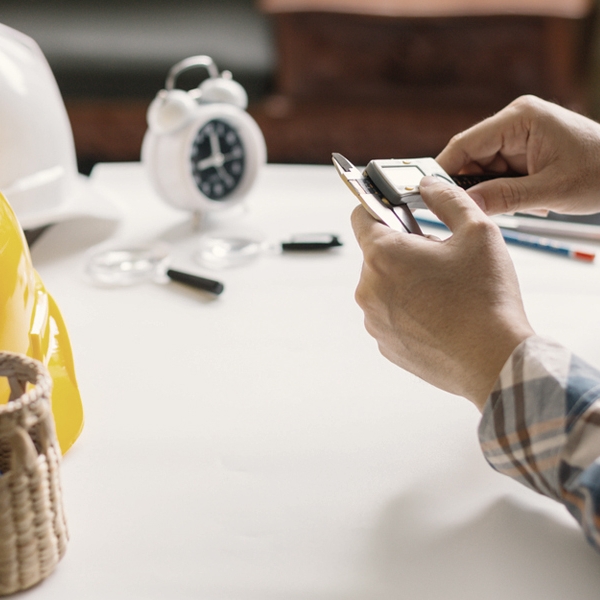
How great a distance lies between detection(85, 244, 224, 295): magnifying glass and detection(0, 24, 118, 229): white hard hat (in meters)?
0.09

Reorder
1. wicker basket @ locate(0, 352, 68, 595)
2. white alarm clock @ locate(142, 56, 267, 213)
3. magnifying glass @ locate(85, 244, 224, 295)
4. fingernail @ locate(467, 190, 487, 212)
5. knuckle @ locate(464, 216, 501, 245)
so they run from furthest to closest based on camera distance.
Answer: white alarm clock @ locate(142, 56, 267, 213)
magnifying glass @ locate(85, 244, 224, 295)
fingernail @ locate(467, 190, 487, 212)
knuckle @ locate(464, 216, 501, 245)
wicker basket @ locate(0, 352, 68, 595)

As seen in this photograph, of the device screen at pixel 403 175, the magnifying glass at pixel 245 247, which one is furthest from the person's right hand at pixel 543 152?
the magnifying glass at pixel 245 247

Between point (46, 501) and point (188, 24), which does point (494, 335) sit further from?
point (188, 24)

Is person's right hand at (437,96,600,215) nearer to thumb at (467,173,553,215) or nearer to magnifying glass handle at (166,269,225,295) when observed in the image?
thumb at (467,173,553,215)

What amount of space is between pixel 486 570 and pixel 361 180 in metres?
0.32

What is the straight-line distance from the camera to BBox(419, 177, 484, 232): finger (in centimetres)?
50

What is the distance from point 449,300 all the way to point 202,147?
562 mm

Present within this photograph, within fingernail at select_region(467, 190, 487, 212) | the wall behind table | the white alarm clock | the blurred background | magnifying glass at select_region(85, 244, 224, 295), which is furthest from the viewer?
the wall behind table

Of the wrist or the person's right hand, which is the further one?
the person's right hand

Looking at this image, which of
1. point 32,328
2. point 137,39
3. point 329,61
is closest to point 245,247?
point 32,328

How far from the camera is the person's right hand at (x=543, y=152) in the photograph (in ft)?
2.26

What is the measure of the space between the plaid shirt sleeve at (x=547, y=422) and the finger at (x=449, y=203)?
11 cm

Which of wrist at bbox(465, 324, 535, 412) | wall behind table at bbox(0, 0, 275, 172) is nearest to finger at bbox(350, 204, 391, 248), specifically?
wrist at bbox(465, 324, 535, 412)

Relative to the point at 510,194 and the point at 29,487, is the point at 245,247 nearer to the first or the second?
the point at 510,194
